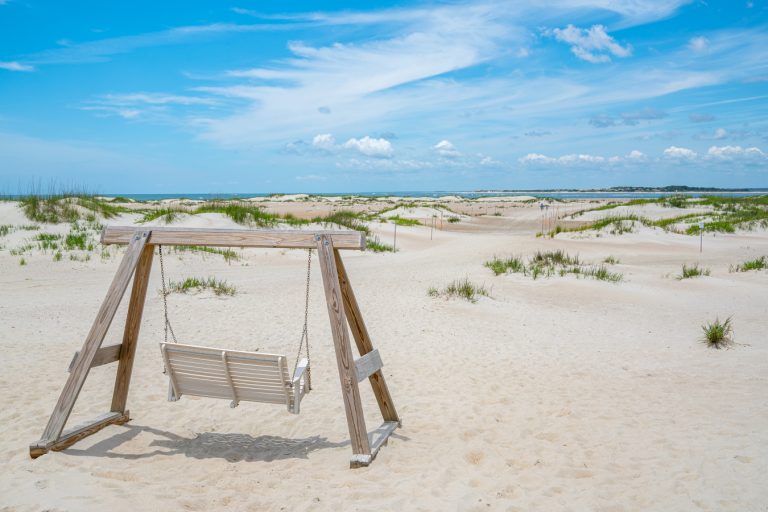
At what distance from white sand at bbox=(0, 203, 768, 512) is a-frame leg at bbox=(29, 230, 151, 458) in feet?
0.46

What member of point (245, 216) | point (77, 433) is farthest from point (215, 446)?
point (245, 216)

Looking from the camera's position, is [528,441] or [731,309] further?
[731,309]

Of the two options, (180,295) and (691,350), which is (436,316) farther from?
(180,295)

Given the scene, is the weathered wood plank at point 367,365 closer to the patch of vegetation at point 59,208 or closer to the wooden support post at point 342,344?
the wooden support post at point 342,344

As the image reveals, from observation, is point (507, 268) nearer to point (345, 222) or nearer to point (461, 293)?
point (461, 293)

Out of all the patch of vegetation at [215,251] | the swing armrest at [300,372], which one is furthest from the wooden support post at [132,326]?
the patch of vegetation at [215,251]

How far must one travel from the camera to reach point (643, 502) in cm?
408

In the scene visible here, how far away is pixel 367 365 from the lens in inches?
202

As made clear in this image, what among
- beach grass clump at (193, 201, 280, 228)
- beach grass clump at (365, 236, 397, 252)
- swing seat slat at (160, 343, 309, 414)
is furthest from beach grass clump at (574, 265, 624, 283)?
beach grass clump at (193, 201, 280, 228)

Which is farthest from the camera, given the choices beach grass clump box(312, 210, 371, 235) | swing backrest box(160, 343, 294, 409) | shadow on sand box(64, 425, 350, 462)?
beach grass clump box(312, 210, 371, 235)

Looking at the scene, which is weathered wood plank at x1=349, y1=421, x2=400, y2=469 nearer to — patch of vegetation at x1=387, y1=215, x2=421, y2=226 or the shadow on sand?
the shadow on sand

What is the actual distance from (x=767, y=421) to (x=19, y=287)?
581 inches

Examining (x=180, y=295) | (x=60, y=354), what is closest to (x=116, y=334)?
(x=60, y=354)

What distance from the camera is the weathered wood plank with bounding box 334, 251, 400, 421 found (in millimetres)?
4977
